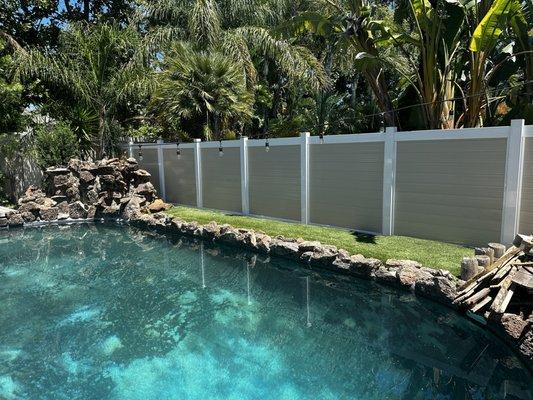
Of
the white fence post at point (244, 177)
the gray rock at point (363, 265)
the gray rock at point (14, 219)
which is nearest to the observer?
the gray rock at point (363, 265)

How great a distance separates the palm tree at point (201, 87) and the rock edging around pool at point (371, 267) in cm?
389

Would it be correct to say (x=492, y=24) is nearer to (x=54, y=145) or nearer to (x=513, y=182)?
(x=513, y=182)

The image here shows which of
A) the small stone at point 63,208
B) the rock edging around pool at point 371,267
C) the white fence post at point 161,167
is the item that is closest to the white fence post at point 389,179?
the rock edging around pool at point 371,267

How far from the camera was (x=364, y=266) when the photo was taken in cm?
670

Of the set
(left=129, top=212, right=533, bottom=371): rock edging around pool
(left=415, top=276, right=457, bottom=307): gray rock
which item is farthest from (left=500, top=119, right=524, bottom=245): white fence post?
(left=415, top=276, right=457, bottom=307): gray rock

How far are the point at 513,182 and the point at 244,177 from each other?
6329mm

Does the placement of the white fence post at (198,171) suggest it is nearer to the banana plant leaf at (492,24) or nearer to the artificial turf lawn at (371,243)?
the artificial turf lawn at (371,243)

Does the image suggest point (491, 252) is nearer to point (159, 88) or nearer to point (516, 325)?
point (516, 325)

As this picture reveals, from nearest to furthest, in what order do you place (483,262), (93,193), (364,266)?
(483,262)
(364,266)
(93,193)

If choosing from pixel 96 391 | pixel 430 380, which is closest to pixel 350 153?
pixel 430 380

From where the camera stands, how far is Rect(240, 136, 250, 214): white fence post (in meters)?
10.8

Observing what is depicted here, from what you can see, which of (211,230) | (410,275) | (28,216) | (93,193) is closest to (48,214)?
(28,216)

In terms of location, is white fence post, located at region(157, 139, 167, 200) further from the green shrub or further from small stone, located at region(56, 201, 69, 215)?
small stone, located at region(56, 201, 69, 215)

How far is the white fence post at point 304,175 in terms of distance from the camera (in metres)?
9.41
